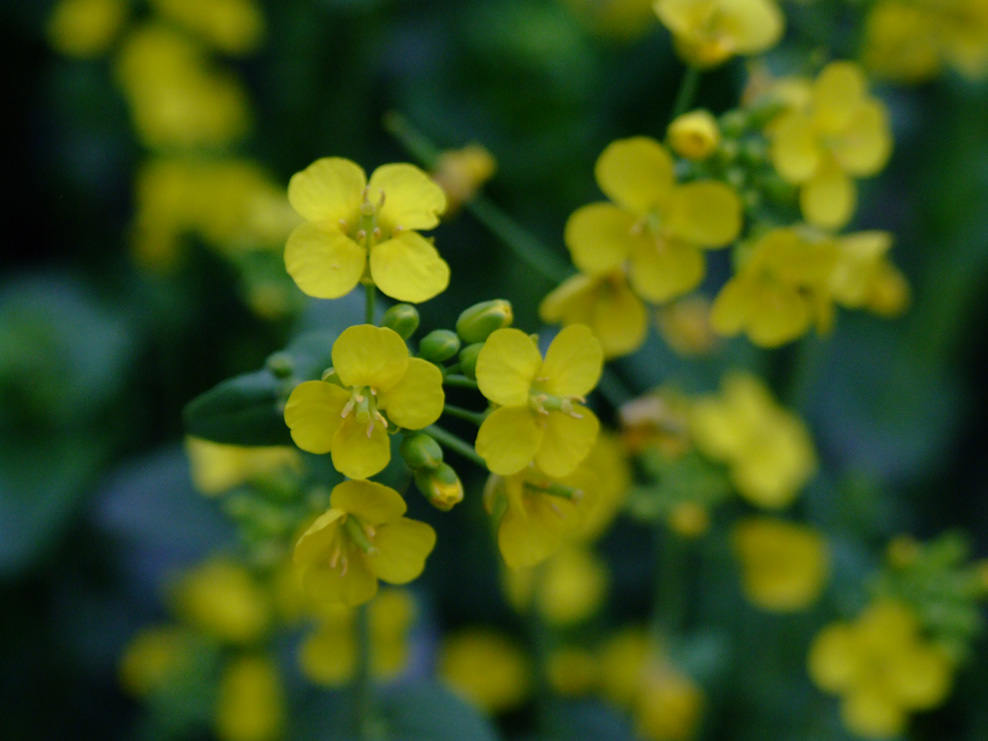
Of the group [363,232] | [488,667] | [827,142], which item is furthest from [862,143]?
[488,667]

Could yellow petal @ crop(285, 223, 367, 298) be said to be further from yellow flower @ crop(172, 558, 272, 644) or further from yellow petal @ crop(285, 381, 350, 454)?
yellow flower @ crop(172, 558, 272, 644)

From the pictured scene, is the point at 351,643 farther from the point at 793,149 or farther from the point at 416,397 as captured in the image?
the point at 793,149

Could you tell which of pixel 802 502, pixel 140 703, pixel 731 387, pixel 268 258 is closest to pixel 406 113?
pixel 268 258

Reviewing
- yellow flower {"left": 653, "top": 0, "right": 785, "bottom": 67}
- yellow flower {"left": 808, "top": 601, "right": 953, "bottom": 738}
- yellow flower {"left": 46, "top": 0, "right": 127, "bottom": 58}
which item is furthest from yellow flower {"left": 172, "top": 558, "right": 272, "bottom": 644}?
yellow flower {"left": 46, "top": 0, "right": 127, "bottom": 58}

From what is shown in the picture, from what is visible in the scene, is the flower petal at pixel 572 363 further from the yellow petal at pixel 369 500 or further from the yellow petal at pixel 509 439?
the yellow petal at pixel 369 500

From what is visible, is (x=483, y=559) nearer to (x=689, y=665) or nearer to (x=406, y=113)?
(x=689, y=665)

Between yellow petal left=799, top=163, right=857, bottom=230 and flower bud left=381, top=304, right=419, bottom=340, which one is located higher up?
yellow petal left=799, top=163, right=857, bottom=230
